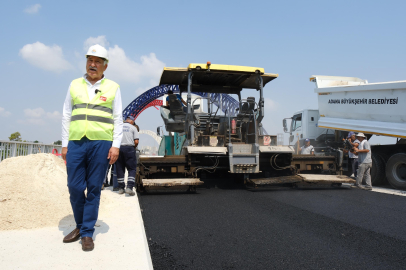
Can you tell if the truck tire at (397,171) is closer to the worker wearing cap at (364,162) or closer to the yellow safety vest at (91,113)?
the worker wearing cap at (364,162)

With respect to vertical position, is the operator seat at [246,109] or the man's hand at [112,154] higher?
the operator seat at [246,109]

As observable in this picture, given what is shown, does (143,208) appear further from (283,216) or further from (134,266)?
(134,266)

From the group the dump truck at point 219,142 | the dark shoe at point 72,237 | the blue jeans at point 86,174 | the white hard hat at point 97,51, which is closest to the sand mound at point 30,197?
the dark shoe at point 72,237

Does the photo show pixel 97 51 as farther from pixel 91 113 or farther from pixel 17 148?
pixel 17 148

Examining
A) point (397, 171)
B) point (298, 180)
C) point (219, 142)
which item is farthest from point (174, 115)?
point (397, 171)

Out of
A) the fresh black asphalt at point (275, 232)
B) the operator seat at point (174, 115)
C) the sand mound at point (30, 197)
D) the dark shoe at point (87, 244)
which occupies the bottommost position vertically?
the fresh black asphalt at point (275, 232)

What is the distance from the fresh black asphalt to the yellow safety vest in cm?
119

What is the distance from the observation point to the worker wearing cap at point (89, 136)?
3.00 m

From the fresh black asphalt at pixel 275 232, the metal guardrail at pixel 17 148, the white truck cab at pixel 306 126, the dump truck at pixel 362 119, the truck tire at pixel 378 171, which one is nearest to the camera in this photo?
the fresh black asphalt at pixel 275 232

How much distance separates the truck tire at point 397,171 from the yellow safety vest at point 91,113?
7340mm

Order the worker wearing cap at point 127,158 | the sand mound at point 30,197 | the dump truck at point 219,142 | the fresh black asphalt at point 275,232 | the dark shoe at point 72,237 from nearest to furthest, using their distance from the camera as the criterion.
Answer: the fresh black asphalt at point 275,232
the dark shoe at point 72,237
the sand mound at point 30,197
the worker wearing cap at point 127,158
the dump truck at point 219,142

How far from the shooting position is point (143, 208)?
4.94 m

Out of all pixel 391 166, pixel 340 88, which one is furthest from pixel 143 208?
pixel 340 88

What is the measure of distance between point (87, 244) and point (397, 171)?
7767 millimetres
